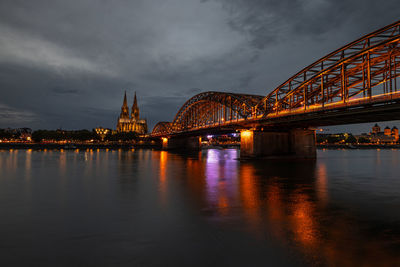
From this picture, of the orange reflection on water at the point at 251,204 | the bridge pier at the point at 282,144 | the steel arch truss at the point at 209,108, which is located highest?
the steel arch truss at the point at 209,108

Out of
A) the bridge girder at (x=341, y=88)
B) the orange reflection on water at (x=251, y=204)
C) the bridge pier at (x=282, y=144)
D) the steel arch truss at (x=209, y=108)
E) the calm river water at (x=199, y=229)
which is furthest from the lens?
the steel arch truss at (x=209, y=108)

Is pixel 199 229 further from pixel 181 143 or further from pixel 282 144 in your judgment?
pixel 181 143

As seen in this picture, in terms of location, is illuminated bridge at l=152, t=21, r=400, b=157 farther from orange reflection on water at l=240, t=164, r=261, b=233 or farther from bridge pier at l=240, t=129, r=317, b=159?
orange reflection on water at l=240, t=164, r=261, b=233

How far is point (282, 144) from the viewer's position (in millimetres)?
56938

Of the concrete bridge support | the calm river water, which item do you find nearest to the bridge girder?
the calm river water

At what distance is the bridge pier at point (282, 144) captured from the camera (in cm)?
5550

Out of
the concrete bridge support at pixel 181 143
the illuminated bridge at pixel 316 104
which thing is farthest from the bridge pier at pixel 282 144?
the concrete bridge support at pixel 181 143

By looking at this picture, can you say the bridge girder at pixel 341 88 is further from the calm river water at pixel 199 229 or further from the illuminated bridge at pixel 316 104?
the calm river water at pixel 199 229

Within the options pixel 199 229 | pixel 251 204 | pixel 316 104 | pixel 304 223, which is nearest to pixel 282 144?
pixel 316 104

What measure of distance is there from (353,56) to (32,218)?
4458cm

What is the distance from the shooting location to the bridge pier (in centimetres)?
5550

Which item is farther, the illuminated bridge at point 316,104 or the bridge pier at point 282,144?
the bridge pier at point 282,144

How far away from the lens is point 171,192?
704 inches

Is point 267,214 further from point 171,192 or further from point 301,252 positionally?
point 171,192
